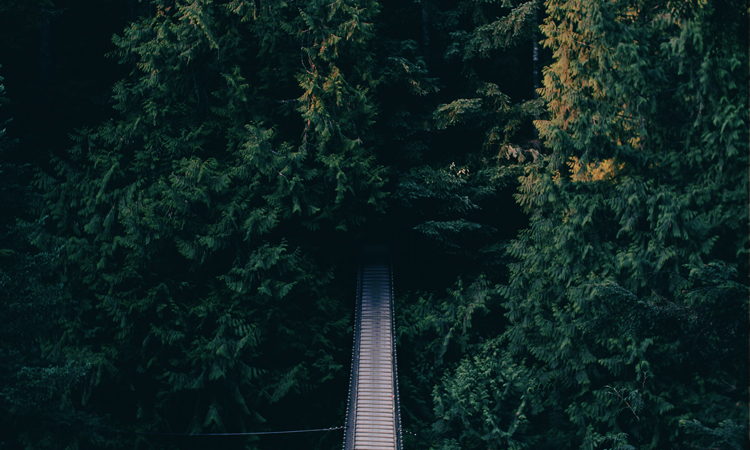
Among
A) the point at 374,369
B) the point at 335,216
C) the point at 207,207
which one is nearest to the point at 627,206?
the point at 374,369

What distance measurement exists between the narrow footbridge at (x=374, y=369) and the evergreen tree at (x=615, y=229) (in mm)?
2015

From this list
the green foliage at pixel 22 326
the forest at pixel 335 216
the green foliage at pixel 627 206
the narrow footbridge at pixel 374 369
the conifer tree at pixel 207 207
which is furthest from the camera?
the conifer tree at pixel 207 207

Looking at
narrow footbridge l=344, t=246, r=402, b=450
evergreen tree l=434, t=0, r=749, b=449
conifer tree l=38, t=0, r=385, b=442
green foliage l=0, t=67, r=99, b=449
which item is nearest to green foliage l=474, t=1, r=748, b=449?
evergreen tree l=434, t=0, r=749, b=449

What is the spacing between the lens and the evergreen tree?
46.0 feet

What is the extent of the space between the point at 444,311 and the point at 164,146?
36.5 feet

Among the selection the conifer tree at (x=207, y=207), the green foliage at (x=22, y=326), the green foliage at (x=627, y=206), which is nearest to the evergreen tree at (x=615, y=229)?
the green foliage at (x=627, y=206)

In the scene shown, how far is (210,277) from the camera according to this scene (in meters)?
18.4

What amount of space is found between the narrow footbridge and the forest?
957mm

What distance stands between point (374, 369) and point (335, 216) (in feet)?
17.1

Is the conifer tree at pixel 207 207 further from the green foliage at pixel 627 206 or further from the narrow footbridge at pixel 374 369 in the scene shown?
the green foliage at pixel 627 206

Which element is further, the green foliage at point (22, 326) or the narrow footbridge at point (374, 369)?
the narrow footbridge at point (374, 369)

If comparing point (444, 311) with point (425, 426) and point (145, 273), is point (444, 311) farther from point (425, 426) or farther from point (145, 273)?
point (145, 273)

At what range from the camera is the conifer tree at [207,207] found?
1650 cm

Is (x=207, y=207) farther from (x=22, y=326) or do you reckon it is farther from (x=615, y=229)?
(x=615, y=229)
